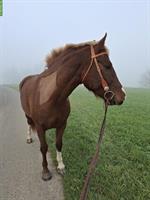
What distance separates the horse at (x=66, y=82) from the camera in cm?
310

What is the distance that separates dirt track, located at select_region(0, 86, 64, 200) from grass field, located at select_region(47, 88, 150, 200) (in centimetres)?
22

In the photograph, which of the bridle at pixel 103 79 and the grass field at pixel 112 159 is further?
the grass field at pixel 112 159

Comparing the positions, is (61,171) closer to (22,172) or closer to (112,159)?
(22,172)

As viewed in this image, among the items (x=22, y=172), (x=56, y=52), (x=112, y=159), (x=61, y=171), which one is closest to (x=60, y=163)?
(x=61, y=171)

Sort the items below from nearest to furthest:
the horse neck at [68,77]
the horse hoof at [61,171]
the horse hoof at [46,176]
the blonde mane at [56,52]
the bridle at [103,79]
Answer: the bridle at [103,79]
the horse neck at [68,77]
the blonde mane at [56,52]
the horse hoof at [46,176]
the horse hoof at [61,171]

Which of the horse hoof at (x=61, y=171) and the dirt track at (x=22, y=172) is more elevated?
the horse hoof at (x=61, y=171)

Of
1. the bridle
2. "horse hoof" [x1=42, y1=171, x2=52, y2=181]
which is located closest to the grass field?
"horse hoof" [x1=42, y1=171, x2=52, y2=181]

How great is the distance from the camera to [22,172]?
4.02 metres

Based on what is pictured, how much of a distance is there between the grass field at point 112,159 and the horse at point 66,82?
41 cm

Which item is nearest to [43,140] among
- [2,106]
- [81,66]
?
[81,66]

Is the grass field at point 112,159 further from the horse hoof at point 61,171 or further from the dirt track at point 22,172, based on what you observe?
the dirt track at point 22,172

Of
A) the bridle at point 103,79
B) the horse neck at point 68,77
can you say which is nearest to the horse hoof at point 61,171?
the horse neck at point 68,77

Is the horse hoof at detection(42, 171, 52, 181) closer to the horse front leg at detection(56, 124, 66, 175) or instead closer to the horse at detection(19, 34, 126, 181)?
the horse at detection(19, 34, 126, 181)

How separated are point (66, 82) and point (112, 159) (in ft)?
5.02
